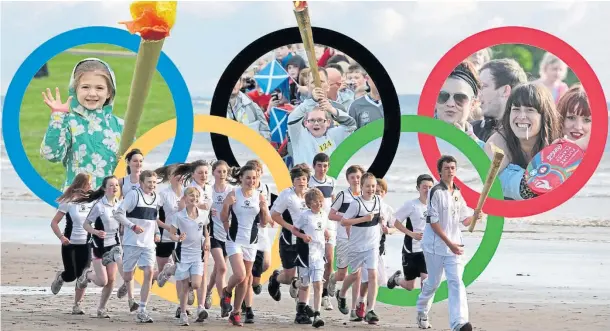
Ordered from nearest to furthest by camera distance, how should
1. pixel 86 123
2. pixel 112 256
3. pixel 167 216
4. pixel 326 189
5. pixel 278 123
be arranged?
pixel 112 256
pixel 167 216
pixel 326 189
pixel 278 123
pixel 86 123

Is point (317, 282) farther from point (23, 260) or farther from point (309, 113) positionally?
point (23, 260)

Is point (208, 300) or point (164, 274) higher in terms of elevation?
point (164, 274)

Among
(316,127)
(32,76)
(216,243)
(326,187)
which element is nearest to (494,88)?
(316,127)

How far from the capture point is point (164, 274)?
13.9 metres

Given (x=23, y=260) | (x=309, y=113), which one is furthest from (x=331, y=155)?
(x=23, y=260)

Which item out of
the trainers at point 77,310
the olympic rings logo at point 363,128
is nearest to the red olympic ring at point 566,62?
the olympic rings logo at point 363,128

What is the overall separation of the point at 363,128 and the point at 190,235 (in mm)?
2624

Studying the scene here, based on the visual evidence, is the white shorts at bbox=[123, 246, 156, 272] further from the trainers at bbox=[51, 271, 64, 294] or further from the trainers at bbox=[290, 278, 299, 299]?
the trainers at bbox=[290, 278, 299, 299]

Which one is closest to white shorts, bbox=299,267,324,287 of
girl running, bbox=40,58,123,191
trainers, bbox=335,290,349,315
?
trainers, bbox=335,290,349,315

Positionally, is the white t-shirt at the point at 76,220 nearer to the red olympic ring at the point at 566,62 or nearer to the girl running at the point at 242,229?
the girl running at the point at 242,229

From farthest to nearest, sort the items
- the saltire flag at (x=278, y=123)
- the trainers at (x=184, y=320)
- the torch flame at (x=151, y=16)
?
the saltire flag at (x=278, y=123) → the trainers at (x=184, y=320) → the torch flame at (x=151, y=16)

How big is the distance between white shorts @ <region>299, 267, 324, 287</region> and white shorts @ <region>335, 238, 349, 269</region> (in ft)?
1.99

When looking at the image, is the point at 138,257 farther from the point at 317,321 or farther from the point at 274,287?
the point at 317,321

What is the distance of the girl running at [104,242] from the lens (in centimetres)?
1380
